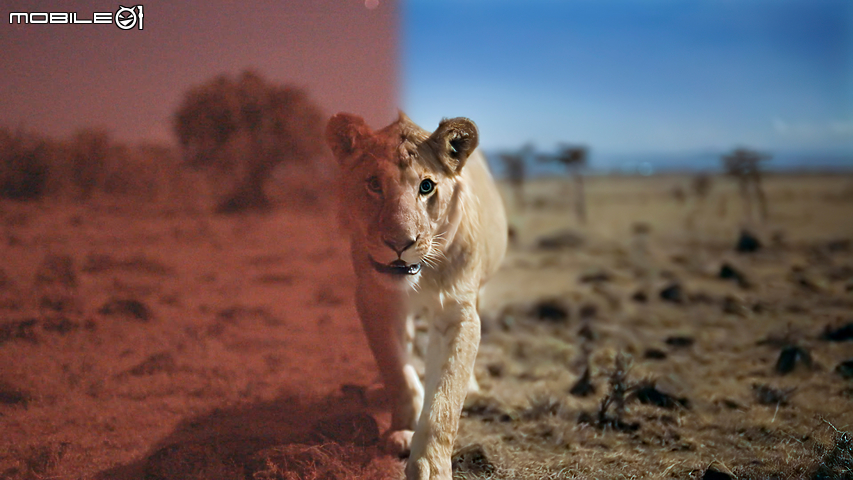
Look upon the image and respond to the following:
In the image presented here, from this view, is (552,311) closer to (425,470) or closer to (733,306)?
(733,306)

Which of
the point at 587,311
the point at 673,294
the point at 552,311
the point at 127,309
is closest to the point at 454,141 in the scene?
the point at 127,309

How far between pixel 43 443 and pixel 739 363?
213 inches

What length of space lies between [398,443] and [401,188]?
1.58 m

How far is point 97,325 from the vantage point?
432cm

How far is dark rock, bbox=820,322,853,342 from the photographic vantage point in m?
6.31

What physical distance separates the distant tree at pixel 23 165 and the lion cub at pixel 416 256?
2004mm

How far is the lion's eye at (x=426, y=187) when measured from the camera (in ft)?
10.6

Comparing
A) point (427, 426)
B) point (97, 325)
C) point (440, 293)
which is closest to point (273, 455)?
point (427, 426)

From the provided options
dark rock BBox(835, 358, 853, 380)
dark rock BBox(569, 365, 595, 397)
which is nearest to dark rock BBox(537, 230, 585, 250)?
dark rock BBox(835, 358, 853, 380)

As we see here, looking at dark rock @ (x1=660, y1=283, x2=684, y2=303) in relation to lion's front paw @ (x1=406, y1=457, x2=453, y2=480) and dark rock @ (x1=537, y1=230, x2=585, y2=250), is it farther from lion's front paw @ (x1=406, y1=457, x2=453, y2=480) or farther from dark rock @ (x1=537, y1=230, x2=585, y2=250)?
lion's front paw @ (x1=406, y1=457, x2=453, y2=480)

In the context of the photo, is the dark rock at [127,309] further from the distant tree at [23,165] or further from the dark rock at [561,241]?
the dark rock at [561,241]

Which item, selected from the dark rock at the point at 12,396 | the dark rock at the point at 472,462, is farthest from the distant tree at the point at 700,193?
the dark rock at the point at 12,396

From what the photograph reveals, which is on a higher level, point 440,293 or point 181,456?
point 440,293

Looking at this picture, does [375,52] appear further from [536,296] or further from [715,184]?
[715,184]
